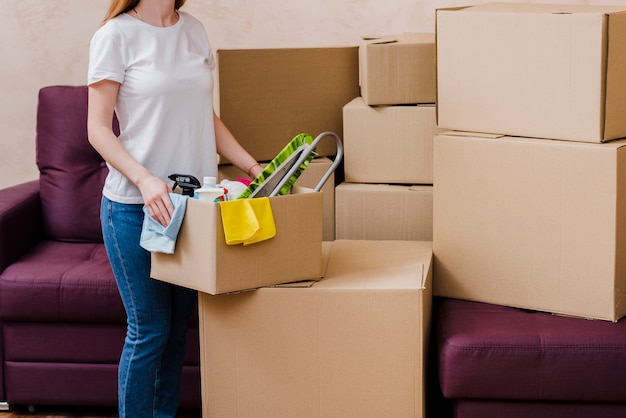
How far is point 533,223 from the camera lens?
7.36 feet

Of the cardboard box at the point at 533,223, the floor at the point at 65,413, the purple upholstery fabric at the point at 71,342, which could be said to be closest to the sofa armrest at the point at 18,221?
the purple upholstery fabric at the point at 71,342

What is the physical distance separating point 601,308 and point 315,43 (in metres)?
1.39

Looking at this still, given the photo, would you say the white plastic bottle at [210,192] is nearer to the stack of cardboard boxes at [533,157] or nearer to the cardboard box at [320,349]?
the cardboard box at [320,349]

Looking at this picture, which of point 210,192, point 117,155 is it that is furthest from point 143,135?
point 210,192

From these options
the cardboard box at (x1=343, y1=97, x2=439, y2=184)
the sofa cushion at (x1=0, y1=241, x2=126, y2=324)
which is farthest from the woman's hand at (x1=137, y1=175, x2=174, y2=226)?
the cardboard box at (x1=343, y1=97, x2=439, y2=184)

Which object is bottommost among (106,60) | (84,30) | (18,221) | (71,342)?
(71,342)

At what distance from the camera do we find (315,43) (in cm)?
315

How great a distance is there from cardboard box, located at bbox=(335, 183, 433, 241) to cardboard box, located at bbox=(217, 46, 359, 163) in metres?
0.22

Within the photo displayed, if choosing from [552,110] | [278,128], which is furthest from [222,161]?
[552,110]

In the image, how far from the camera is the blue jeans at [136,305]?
2.09 m

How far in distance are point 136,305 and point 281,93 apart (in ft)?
2.95

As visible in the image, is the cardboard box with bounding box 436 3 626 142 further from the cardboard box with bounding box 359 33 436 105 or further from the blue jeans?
the blue jeans

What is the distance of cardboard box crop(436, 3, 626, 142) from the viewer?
2094mm

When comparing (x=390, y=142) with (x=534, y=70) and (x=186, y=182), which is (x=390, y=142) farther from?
(x=186, y=182)
